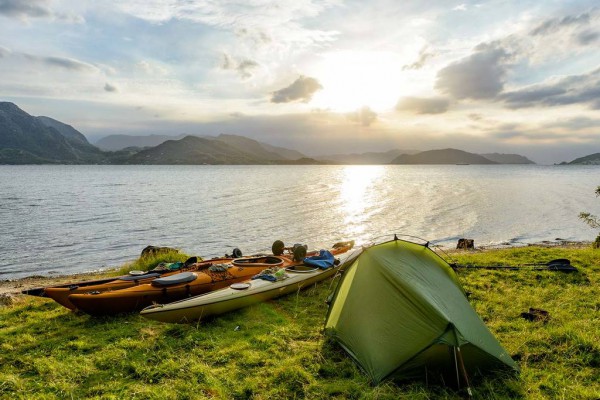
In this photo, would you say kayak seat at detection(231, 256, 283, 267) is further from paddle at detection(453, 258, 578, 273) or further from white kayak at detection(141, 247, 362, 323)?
paddle at detection(453, 258, 578, 273)

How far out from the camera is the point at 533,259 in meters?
17.6

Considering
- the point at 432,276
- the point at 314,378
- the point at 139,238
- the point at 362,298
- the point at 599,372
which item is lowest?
the point at 139,238

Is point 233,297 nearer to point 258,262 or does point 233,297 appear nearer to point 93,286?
point 258,262

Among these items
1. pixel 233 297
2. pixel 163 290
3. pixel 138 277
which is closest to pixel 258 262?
pixel 233 297

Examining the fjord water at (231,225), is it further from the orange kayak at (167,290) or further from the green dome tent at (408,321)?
the green dome tent at (408,321)

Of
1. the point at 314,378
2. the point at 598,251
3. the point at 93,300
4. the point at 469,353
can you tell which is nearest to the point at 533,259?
the point at 598,251

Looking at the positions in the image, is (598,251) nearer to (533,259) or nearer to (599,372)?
(533,259)

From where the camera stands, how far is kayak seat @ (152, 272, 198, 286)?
1180 cm

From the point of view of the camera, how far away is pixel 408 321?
7.38 metres

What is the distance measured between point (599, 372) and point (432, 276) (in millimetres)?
3501

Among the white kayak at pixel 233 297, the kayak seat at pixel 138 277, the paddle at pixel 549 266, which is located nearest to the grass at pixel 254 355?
the white kayak at pixel 233 297

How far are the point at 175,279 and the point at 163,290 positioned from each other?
0.50 m

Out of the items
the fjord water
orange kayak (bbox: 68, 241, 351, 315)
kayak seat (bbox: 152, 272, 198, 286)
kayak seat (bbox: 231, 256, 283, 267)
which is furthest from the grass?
the fjord water

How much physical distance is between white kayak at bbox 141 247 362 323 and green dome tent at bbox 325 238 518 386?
3.28 meters
